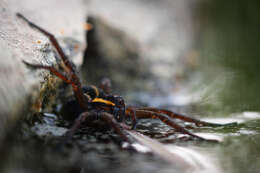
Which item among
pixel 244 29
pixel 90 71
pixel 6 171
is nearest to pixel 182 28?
pixel 244 29

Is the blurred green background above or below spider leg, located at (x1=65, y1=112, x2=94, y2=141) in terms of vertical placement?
above

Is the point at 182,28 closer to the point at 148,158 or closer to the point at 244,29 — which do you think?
the point at 244,29

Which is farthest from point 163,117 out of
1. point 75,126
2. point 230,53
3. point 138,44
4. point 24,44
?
point 230,53

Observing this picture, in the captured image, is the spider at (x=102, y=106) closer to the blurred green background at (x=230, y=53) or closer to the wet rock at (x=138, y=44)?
the blurred green background at (x=230, y=53)

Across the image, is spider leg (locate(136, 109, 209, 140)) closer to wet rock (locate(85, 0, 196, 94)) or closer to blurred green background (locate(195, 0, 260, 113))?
blurred green background (locate(195, 0, 260, 113))

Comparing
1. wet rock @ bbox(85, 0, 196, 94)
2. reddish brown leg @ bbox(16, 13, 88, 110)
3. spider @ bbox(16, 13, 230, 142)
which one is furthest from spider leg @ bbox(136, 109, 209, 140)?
wet rock @ bbox(85, 0, 196, 94)

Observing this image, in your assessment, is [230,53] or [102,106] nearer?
[102,106]

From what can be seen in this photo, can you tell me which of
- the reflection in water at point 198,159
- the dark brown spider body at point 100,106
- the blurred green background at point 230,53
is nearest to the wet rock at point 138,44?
the blurred green background at point 230,53

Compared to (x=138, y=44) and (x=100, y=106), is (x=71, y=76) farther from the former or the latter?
(x=138, y=44)
